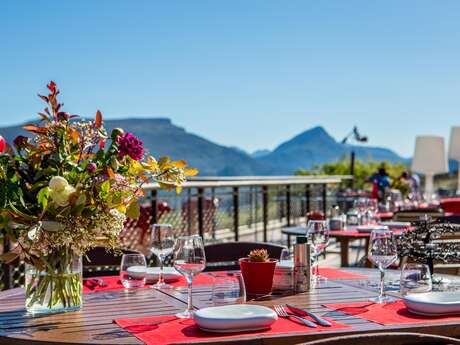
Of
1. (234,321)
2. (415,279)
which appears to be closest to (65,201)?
(234,321)


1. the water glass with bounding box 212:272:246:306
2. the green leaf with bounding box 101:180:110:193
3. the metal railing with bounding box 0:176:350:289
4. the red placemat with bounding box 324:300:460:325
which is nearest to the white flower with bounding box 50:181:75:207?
the green leaf with bounding box 101:180:110:193

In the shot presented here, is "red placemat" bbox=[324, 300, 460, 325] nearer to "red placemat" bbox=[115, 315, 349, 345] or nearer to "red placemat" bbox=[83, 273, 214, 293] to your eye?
"red placemat" bbox=[115, 315, 349, 345]

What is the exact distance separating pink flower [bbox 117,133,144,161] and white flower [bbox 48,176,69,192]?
20 centimetres

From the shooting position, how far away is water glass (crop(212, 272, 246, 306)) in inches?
77.1

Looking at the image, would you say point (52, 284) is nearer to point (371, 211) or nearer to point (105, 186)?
point (105, 186)

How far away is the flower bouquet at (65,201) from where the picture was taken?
2.00 m

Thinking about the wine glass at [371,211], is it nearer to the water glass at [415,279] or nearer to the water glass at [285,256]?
the water glass at [285,256]

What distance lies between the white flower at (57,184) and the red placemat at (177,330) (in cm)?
41

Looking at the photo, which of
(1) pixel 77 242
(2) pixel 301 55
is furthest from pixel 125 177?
(2) pixel 301 55

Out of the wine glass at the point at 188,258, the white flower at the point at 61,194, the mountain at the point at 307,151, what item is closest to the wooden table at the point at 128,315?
the wine glass at the point at 188,258

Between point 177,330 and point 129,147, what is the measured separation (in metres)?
0.55

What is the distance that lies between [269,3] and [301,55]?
783cm

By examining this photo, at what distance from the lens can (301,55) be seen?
104 feet

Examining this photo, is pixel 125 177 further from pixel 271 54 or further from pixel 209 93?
pixel 209 93
